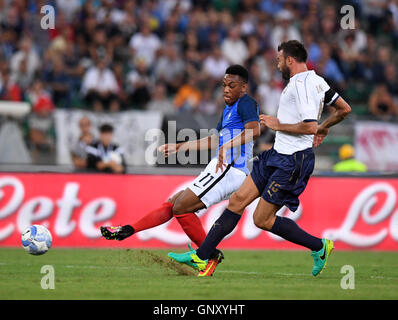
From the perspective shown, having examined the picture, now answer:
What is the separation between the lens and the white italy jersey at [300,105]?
27.4 ft

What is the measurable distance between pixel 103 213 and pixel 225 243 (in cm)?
228

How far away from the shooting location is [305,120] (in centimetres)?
834

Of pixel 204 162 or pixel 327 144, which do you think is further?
pixel 327 144

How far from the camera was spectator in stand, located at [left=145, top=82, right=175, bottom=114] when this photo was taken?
59.0 feet

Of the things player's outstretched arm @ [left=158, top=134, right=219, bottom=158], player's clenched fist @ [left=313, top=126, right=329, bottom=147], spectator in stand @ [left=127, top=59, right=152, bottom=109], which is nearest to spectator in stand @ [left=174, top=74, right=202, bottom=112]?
spectator in stand @ [left=127, top=59, right=152, bottom=109]

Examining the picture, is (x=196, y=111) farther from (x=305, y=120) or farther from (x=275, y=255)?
(x=305, y=120)

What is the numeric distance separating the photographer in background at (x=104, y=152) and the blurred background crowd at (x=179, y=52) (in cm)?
185

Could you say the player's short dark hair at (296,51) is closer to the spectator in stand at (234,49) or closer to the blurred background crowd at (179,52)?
the blurred background crowd at (179,52)

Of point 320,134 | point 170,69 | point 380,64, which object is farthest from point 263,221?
point 380,64

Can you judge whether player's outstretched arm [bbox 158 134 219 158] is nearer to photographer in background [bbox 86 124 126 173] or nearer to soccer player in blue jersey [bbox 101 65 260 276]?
soccer player in blue jersey [bbox 101 65 260 276]

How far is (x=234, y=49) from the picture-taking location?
19.6 meters

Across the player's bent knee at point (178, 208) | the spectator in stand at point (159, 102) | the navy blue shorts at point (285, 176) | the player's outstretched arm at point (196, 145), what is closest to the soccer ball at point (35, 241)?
the player's bent knee at point (178, 208)

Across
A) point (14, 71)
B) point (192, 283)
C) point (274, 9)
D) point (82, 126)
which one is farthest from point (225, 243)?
point (274, 9)

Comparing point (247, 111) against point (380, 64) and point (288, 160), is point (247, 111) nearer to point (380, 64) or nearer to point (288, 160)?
point (288, 160)
